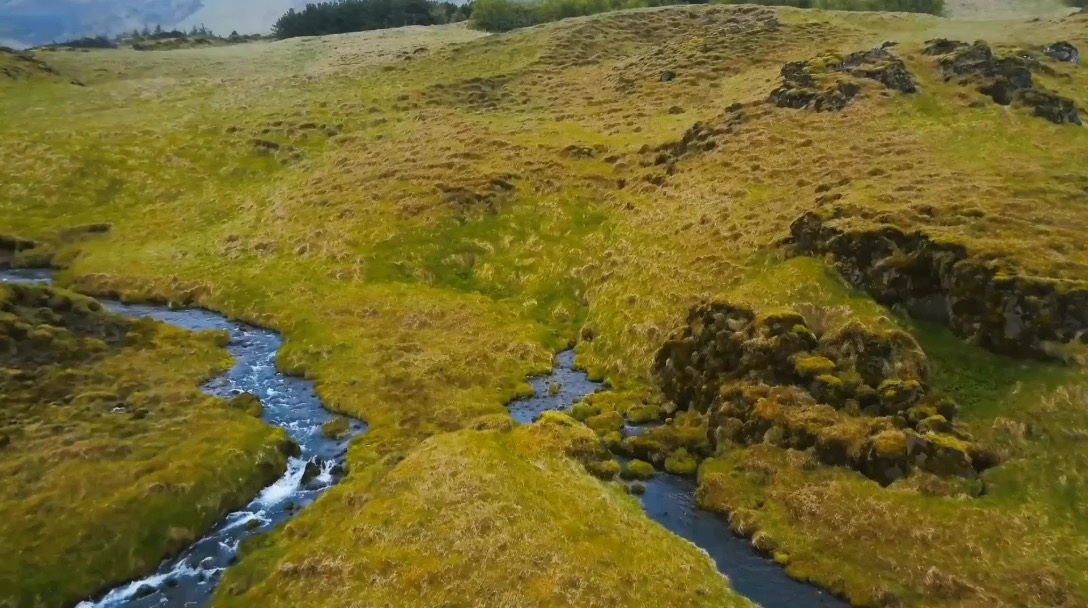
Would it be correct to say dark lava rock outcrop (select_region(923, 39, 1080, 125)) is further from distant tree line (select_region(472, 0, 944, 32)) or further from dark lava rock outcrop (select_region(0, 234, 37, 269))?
dark lava rock outcrop (select_region(0, 234, 37, 269))

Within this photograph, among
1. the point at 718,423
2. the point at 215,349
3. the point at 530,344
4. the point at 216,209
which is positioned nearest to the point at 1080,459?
the point at 718,423

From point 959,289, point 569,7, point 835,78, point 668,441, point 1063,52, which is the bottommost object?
point 668,441

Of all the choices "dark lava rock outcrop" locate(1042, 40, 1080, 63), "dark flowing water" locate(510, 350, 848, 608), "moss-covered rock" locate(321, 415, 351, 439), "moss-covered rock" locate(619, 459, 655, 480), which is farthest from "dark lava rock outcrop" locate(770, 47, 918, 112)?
"moss-covered rock" locate(321, 415, 351, 439)

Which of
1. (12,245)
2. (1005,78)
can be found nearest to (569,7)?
(1005,78)

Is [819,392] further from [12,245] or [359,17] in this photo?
[359,17]

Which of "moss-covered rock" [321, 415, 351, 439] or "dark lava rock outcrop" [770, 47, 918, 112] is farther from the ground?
"dark lava rock outcrop" [770, 47, 918, 112]

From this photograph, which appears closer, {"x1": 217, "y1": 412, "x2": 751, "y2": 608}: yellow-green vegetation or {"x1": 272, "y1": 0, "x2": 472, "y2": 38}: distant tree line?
{"x1": 217, "y1": 412, "x2": 751, "y2": 608}: yellow-green vegetation

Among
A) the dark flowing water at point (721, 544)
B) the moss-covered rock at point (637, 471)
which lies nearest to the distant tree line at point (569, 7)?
the dark flowing water at point (721, 544)

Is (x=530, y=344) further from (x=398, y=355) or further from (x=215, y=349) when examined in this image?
(x=215, y=349)
